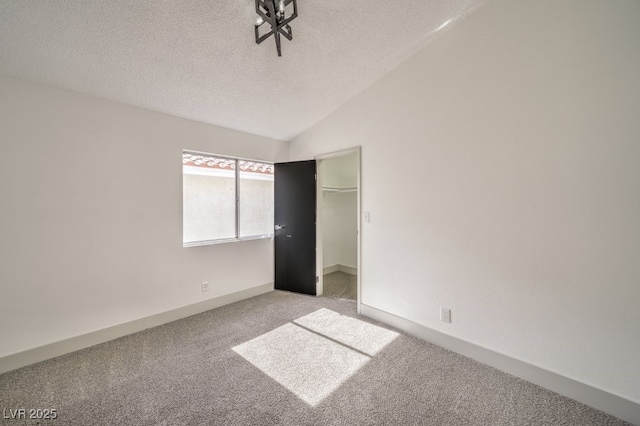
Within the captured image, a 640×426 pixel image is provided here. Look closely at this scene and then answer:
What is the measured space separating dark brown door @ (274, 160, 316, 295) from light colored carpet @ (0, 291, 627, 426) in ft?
3.70

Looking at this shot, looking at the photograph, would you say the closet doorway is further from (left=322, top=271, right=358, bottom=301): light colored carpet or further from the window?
the window

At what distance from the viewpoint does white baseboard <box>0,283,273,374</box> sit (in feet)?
6.56

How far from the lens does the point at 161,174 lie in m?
2.75

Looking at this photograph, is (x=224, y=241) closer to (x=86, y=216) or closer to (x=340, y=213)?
(x=86, y=216)

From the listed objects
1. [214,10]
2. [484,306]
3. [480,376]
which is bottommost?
[480,376]

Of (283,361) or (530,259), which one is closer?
(530,259)

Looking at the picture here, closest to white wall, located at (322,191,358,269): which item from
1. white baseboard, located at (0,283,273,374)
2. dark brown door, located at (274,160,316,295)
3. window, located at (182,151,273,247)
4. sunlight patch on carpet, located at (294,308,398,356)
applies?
dark brown door, located at (274,160,316,295)

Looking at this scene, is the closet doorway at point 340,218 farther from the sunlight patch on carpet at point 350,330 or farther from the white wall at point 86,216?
the white wall at point 86,216

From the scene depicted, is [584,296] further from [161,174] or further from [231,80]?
[161,174]

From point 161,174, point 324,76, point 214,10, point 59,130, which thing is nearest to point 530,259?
point 324,76

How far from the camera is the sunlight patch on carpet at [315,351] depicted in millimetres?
1836

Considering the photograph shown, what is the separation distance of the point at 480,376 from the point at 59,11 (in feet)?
12.9

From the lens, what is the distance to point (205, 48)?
1.99m

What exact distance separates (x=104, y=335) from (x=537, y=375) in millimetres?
3807
